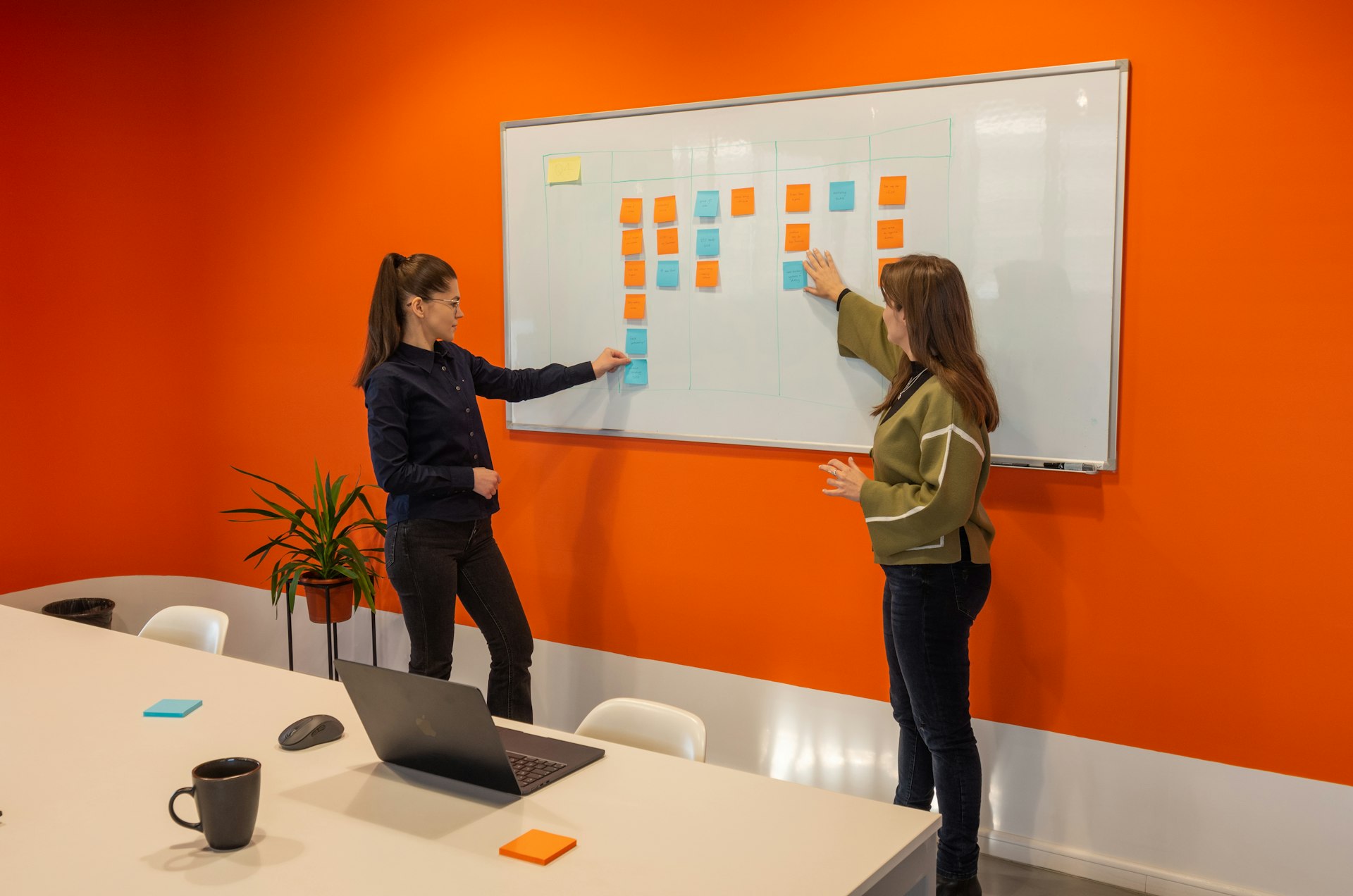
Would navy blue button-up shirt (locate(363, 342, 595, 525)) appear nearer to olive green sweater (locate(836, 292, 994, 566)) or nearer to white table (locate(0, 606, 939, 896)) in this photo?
white table (locate(0, 606, 939, 896))

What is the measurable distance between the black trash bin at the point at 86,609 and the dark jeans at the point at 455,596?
6.52 ft

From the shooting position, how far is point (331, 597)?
155 inches

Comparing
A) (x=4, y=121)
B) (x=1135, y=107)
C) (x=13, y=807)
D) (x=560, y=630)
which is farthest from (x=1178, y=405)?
(x=4, y=121)

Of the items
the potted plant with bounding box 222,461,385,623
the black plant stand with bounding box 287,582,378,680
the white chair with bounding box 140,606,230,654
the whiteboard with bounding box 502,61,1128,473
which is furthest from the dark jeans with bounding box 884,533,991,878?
the potted plant with bounding box 222,461,385,623

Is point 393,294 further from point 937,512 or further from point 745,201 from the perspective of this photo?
point 937,512

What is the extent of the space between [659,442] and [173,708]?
A: 1.84 m

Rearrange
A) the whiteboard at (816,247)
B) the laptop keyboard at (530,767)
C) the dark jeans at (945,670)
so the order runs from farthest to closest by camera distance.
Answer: the whiteboard at (816,247) → the dark jeans at (945,670) → the laptop keyboard at (530,767)

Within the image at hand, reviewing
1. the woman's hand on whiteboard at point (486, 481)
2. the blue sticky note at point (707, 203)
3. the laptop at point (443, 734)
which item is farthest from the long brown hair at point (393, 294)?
the laptop at point (443, 734)

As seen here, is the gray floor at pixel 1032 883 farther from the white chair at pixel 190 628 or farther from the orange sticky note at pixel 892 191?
the white chair at pixel 190 628

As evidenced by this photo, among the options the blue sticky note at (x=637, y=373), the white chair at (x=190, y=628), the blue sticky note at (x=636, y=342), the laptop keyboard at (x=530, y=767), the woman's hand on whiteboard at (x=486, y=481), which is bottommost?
the white chair at (x=190, y=628)

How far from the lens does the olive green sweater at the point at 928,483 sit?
97.3 inches

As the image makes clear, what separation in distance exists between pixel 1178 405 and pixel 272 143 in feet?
12.0

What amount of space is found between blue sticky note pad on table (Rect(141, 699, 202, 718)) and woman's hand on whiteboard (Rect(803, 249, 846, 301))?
78.1 inches

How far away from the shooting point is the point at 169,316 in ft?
15.6
